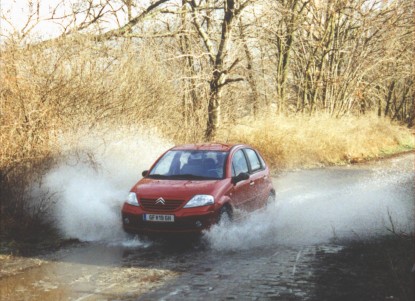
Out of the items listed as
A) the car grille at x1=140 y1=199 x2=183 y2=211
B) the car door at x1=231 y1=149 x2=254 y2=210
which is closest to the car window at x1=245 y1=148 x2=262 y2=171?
the car door at x1=231 y1=149 x2=254 y2=210

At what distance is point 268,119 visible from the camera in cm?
2133

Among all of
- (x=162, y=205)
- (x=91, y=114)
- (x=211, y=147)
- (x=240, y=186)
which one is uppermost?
(x=91, y=114)

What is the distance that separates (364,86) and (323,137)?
9521 mm

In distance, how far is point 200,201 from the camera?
8820 millimetres

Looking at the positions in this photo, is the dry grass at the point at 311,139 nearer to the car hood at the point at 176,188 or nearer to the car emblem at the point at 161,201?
the car hood at the point at 176,188

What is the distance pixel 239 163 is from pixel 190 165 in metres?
1.06

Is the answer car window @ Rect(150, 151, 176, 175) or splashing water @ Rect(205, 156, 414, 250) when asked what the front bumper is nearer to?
splashing water @ Rect(205, 156, 414, 250)

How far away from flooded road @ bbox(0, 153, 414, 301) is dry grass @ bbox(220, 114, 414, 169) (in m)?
7.78

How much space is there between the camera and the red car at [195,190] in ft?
28.6

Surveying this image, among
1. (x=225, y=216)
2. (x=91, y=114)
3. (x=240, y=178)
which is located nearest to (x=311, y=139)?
(x=91, y=114)

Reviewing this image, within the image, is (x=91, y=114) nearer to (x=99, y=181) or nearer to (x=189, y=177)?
(x=99, y=181)

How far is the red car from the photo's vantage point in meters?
8.73

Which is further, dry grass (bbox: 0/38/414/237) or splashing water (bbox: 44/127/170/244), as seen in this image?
splashing water (bbox: 44/127/170/244)

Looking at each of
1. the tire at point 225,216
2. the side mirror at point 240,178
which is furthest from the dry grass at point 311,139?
the tire at point 225,216
